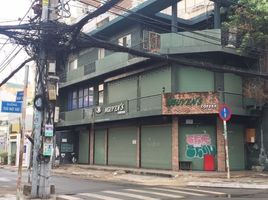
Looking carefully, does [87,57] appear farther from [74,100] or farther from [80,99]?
[74,100]

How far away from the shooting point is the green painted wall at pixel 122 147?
32281 millimetres

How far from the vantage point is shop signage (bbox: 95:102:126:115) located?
1250 inches

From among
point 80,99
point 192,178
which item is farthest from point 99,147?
point 192,178

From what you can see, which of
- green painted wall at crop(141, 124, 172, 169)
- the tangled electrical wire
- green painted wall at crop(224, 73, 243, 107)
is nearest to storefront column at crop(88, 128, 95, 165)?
green painted wall at crop(141, 124, 172, 169)

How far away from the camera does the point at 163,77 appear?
95.2ft

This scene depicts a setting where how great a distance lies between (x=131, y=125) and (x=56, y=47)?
17299 mm

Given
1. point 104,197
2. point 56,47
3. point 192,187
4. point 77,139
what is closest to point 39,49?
point 56,47

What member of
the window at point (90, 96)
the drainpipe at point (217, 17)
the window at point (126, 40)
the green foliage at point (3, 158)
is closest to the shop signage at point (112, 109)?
the window at point (90, 96)

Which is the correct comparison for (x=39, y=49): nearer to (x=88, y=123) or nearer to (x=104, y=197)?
(x=104, y=197)

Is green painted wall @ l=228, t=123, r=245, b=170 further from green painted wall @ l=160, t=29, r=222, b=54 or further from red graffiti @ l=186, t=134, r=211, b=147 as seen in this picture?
green painted wall @ l=160, t=29, r=222, b=54

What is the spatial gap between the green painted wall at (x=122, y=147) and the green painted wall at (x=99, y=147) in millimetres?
948

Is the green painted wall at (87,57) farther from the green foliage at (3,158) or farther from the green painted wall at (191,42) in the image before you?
the green foliage at (3,158)

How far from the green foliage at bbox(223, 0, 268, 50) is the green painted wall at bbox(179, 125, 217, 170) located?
5.48m

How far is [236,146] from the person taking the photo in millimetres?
28312
